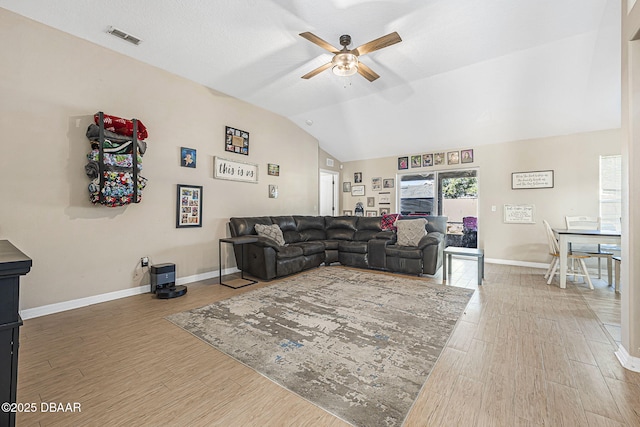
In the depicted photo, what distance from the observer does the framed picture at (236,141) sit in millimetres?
4757

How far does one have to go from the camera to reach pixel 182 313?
294cm

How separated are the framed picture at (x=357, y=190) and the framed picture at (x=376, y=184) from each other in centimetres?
34

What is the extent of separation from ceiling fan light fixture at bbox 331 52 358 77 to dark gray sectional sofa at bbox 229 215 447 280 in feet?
8.73

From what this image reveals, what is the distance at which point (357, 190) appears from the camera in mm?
7750

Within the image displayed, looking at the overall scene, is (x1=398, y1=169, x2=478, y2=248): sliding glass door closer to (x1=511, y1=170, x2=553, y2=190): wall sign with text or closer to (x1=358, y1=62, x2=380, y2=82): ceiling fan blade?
(x1=511, y1=170, x2=553, y2=190): wall sign with text

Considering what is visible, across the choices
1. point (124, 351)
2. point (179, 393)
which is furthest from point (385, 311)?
point (124, 351)

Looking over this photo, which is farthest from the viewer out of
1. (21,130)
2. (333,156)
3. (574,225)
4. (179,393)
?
(333,156)

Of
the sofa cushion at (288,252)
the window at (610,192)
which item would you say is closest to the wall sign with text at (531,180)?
the window at (610,192)

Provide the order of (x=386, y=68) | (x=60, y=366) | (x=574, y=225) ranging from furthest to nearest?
(x=574, y=225), (x=386, y=68), (x=60, y=366)

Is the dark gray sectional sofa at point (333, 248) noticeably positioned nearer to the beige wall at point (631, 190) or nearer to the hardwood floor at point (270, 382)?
the hardwood floor at point (270, 382)

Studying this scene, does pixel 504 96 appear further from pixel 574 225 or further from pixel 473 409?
pixel 473 409

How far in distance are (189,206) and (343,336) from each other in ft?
10.4

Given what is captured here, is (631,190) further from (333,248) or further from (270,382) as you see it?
(333,248)

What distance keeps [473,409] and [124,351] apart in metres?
2.57
